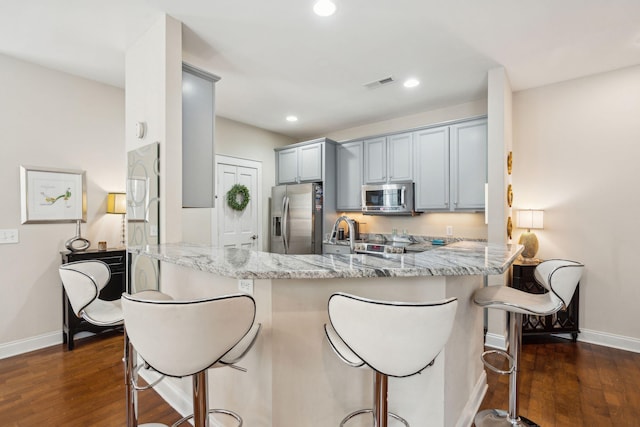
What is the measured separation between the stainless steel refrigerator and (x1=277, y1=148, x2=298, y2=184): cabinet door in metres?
0.22

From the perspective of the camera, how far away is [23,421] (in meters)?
1.97

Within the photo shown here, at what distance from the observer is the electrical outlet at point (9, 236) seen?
9.33 ft

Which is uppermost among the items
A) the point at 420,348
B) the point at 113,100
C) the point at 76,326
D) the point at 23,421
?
the point at 113,100

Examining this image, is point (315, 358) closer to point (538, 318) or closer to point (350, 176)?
point (538, 318)

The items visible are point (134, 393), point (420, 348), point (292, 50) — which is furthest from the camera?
point (292, 50)

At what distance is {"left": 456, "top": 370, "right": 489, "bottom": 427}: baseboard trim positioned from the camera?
72.0 inches

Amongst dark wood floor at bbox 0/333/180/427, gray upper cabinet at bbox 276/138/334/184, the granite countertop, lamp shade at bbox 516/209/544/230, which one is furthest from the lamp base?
dark wood floor at bbox 0/333/180/427

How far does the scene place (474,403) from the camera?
202 centimetres

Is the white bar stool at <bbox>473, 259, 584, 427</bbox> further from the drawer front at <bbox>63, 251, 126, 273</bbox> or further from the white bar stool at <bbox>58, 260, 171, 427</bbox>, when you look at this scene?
the drawer front at <bbox>63, 251, 126, 273</bbox>

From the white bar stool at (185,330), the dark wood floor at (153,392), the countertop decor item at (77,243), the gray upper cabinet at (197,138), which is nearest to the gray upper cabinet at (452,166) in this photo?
the dark wood floor at (153,392)

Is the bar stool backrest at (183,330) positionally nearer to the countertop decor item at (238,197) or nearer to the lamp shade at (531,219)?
the lamp shade at (531,219)

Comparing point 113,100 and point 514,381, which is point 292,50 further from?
point 514,381

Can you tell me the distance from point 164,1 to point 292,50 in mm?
1028

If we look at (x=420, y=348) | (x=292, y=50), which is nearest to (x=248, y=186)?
(x=292, y=50)
